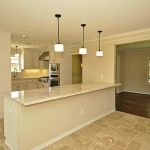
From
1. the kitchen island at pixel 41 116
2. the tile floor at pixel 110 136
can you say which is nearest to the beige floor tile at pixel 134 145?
the tile floor at pixel 110 136

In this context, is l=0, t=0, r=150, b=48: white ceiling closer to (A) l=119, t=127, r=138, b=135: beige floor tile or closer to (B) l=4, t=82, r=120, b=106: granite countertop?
(B) l=4, t=82, r=120, b=106: granite countertop

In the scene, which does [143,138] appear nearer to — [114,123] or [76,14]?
[114,123]

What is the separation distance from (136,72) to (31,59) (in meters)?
6.00

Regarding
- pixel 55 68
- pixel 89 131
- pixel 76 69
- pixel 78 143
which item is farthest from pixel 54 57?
pixel 78 143

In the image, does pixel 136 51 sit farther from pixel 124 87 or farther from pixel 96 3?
pixel 96 3

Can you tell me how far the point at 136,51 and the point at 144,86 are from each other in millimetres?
2010

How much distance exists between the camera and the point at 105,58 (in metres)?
4.27

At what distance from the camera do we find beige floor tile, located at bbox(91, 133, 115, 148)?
2338 millimetres

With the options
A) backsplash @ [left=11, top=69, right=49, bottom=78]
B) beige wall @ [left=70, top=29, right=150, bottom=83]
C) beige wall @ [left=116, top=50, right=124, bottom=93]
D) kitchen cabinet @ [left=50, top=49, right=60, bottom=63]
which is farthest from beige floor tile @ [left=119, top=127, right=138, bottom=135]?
backsplash @ [left=11, top=69, right=49, bottom=78]

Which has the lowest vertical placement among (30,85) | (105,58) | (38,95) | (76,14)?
(30,85)

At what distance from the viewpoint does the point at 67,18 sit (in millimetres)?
2582

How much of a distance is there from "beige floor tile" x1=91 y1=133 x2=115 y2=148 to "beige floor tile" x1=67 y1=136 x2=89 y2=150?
0.22 meters

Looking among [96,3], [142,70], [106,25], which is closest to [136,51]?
[142,70]

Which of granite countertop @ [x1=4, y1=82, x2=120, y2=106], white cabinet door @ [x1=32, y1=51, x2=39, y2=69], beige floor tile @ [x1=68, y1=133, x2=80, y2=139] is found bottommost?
beige floor tile @ [x1=68, y1=133, x2=80, y2=139]
